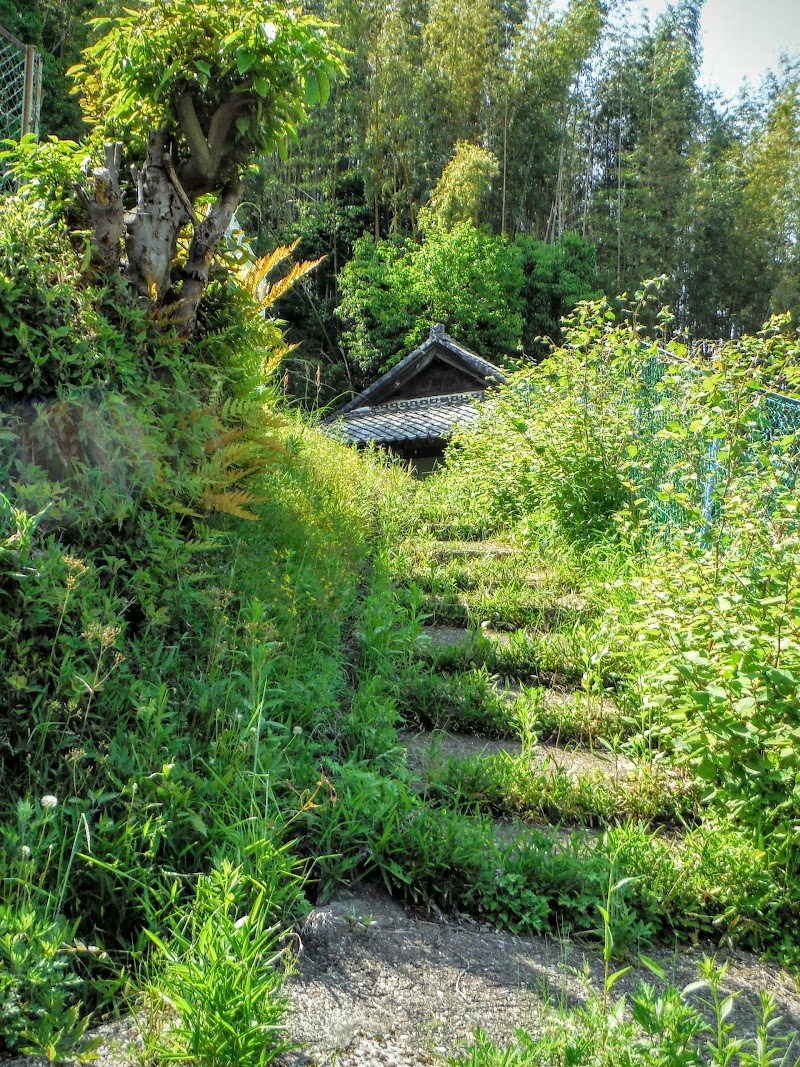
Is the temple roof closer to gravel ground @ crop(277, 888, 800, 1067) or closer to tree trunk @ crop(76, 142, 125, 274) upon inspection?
tree trunk @ crop(76, 142, 125, 274)

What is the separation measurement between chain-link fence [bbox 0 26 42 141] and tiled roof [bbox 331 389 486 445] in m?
7.71

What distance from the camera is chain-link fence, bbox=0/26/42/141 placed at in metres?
6.13

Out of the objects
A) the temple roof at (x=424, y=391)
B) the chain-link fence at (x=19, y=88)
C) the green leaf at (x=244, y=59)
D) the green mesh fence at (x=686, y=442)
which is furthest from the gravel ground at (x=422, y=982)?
the temple roof at (x=424, y=391)

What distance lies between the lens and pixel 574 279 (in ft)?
77.2

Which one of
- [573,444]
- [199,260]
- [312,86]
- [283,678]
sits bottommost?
[283,678]

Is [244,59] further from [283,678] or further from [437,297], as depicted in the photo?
[437,297]

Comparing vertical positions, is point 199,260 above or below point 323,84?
below

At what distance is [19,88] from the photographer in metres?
7.93

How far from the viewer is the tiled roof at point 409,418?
15820 mm

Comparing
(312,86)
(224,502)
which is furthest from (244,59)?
(224,502)

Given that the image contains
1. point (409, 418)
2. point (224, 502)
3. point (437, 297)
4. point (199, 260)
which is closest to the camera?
point (224, 502)

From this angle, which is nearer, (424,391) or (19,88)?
(19,88)

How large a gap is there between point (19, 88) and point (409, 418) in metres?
10.3

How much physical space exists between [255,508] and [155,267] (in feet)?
3.78
